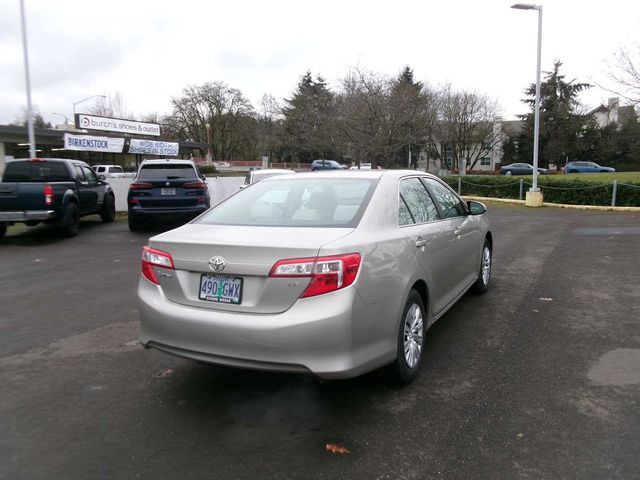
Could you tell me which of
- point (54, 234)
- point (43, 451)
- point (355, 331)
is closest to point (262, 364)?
point (355, 331)

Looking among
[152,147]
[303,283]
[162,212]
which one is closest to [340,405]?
[303,283]

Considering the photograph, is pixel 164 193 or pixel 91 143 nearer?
pixel 164 193

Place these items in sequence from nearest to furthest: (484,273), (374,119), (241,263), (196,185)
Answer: (241,263), (484,273), (196,185), (374,119)

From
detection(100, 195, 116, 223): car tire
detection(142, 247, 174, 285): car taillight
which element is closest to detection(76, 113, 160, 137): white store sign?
detection(100, 195, 116, 223): car tire

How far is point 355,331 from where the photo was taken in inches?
125

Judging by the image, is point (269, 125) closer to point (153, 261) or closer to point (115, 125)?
point (115, 125)

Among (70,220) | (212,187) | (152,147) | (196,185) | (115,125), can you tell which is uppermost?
(115,125)

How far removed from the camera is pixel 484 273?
6512mm

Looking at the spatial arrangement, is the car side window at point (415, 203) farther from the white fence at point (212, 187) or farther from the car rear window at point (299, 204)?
the white fence at point (212, 187)

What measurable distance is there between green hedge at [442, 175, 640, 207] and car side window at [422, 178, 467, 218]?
53.2ft

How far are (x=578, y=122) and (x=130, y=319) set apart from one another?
5475cm

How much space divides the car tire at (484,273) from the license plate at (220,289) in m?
3.81

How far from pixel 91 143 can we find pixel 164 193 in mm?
21605

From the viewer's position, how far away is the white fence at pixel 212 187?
1767 centimetres
